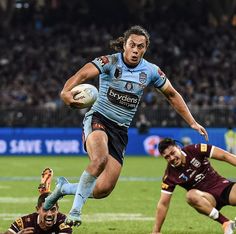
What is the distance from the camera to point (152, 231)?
10391 millimetres

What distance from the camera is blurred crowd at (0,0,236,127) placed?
30.4m

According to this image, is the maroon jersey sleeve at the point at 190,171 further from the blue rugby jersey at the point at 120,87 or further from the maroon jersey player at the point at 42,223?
the maroon jersey player at the point at 42,223

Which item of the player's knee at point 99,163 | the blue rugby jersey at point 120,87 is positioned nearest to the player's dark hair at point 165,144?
the blue rugby jersey at point 120,87

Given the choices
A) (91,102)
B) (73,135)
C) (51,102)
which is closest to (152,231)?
(91,102)

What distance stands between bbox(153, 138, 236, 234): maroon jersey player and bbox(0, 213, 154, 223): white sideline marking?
6.82 ft

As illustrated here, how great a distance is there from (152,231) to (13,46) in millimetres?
29141

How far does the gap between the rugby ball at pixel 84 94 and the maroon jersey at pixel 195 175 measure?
2060 millimetres

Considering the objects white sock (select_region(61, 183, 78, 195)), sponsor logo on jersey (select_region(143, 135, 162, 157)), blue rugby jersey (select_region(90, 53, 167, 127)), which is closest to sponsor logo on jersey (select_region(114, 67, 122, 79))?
blue rugby jersey (select_region(90, 53, 167, 127))

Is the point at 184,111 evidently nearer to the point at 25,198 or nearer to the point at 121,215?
the point at 121,215

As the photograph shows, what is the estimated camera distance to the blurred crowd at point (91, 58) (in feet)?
99.7

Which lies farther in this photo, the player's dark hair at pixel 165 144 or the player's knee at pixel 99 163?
the player's dark hair at pixel 165 144

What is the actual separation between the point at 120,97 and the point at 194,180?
1.68 meters

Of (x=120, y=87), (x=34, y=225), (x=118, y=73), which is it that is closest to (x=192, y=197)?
(x=120, y=87)

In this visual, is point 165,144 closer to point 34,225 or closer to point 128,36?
point 128,36
